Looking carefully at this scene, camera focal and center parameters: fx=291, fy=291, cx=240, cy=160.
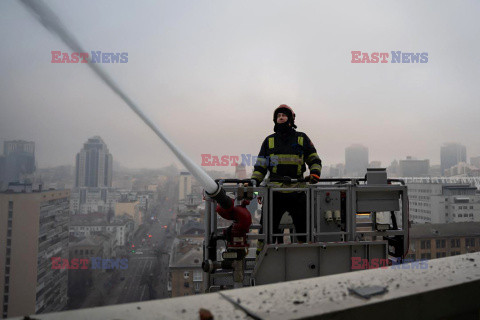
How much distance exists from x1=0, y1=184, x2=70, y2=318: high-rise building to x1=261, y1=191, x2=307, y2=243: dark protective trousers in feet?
242

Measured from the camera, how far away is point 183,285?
196ft

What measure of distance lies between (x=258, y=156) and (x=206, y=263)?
244 centimetres

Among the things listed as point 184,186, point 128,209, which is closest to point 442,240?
point 184,186

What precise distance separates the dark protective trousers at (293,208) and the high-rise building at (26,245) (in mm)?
73723

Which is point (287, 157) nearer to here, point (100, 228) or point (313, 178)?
point (313, 178)

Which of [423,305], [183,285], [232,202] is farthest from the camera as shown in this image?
[183,285]

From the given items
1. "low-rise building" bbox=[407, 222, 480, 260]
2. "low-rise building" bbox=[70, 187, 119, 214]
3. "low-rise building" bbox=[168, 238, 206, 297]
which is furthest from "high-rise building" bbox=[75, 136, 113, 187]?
"low-rise building" bbox=[407, 222, 480, 260]

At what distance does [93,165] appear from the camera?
84.8 m

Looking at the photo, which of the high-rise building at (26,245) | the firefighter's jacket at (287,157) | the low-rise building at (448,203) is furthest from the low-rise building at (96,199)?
the firefighter's jacket at (287,157)

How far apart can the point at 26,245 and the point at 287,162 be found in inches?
3107

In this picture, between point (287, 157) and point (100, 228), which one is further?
point (100, 228)

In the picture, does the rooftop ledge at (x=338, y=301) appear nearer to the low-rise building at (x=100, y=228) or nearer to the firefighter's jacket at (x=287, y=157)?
the firefighter's jacket at (x=287, y=157)

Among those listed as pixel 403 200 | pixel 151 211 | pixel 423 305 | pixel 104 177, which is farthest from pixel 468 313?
pixel 151 211

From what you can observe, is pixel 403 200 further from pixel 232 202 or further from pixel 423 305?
pixel 423 305
